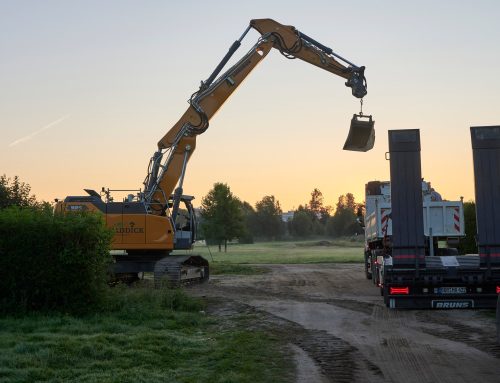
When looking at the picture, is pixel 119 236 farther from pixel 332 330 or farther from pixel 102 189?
pixel 332 330

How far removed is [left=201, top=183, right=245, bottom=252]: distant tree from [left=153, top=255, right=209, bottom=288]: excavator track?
130 feet

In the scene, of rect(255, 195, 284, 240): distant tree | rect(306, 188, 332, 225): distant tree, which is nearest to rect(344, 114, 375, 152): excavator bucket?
rect(255, 195, 284, 240): distant tree

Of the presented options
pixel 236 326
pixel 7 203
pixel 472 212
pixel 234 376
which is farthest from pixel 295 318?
pixel 7 203

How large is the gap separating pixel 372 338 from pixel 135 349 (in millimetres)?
4520

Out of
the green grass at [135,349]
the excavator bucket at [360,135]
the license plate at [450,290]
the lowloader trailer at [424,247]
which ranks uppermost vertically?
the excavator bucket at [360,135]

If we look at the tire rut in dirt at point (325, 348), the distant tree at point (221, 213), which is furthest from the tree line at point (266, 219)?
the tire rut in dirt at point (325, 348)

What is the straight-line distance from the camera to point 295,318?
1406 cm

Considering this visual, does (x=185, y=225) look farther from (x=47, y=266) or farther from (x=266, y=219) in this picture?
(x=266, y=219)

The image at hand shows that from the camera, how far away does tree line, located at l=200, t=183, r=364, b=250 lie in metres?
63.0

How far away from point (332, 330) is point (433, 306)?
2.41m

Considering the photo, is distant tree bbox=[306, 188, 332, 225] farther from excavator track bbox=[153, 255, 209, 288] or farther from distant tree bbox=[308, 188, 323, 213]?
excavator track bbox=[153, 255, 209, 288]

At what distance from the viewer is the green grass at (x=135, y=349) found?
8.22 meters

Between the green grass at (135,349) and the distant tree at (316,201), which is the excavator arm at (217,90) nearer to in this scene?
the green grass at (135,349)

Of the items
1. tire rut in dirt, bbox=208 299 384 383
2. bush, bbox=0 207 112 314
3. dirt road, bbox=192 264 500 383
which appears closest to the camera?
tire rut in dirt, bbox=208 299 384 383
